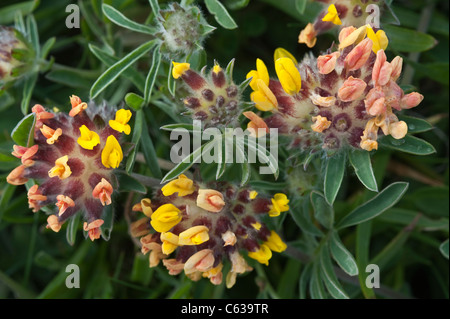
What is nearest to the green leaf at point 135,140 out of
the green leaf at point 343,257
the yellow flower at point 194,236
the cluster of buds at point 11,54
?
the yellow flower at point 194,236

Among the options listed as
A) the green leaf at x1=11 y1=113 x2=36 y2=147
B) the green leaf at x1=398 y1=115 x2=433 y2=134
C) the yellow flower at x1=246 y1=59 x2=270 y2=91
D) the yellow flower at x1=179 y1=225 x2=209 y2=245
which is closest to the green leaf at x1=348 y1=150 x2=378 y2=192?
the green leaf at x1=398 y1=115 x2=433 y2=134

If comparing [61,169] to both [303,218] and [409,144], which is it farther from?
[409,144]

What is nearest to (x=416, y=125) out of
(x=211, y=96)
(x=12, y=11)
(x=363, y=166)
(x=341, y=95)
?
(x=363, y=166)

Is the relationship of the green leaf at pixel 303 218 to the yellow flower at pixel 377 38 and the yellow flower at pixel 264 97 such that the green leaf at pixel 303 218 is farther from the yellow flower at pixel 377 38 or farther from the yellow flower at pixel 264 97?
the yellow flower at pixel 377 38

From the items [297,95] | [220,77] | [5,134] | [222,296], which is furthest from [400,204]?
[5,134]

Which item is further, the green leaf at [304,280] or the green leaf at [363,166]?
the green leaf at [304,280]

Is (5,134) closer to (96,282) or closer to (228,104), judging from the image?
(96,282)
